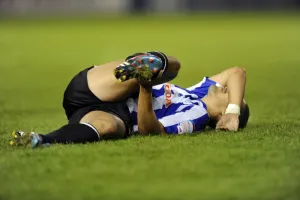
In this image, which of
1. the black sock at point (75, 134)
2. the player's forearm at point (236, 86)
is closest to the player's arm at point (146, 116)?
the black sock at point (75, 134)

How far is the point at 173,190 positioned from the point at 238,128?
2.28 m

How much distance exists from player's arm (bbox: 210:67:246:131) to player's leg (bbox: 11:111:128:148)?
0.83 meters

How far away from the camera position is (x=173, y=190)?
438 cm

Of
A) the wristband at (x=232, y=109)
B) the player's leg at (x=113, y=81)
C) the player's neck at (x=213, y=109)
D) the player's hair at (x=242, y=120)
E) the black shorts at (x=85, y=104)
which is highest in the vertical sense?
the player's leg at (x=113, y=81)

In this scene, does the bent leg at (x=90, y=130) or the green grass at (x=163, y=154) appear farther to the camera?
the bent leg at (x=90, y=130)

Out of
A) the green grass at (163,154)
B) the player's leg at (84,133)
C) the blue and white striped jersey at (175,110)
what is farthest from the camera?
the blue and white striped jersey at (175,110)

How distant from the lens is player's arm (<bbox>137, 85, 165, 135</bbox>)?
19.4 feet

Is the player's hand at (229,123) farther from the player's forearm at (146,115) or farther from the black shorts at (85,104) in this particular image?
the black shorts at (85,104)

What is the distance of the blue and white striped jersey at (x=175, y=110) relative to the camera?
629 cm

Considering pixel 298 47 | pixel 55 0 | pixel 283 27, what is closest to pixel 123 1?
pixel 55 0

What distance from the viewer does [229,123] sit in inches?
249

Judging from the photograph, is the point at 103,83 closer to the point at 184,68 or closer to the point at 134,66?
the point at 134,66

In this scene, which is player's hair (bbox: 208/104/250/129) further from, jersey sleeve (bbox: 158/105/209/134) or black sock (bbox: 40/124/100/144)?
black sock (bbox: 40/124/100/144)

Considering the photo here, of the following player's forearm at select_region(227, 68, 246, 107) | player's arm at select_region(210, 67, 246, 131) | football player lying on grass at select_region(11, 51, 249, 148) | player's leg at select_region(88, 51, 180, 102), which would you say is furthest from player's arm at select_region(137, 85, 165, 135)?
player's forearm at select_region(227, 68, 246, 107)
